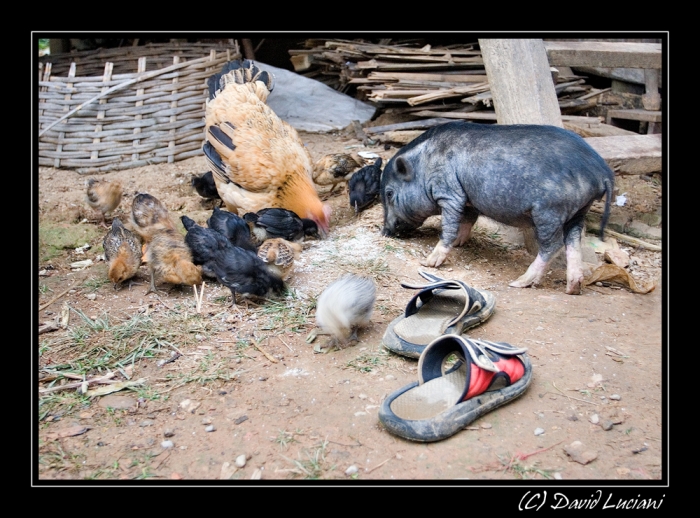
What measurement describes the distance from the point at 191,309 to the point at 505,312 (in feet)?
8.54

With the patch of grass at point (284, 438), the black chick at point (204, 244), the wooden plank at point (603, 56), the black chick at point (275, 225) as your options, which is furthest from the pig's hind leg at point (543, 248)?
the patch of grass at point (284, 438)

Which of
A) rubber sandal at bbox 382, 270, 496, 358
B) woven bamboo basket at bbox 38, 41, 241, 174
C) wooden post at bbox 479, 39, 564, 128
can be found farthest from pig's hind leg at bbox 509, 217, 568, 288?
woven bamboo basket at bbox 38, 41, 241, 174

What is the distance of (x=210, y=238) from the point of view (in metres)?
5.48

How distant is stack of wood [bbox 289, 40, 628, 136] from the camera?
940 cm

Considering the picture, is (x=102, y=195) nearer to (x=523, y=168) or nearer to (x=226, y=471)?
(x=523, y=168)

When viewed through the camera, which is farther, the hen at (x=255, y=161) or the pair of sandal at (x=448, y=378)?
the hen at (x=255, y=161)

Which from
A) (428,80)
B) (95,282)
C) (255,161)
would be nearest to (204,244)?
(95,282)

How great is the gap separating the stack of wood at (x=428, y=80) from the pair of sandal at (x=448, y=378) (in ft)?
17.6

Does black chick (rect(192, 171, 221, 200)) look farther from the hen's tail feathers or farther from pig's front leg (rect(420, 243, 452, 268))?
pig's front leg (rect(420, 243, 452, 268))

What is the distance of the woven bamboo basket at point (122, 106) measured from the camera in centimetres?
868

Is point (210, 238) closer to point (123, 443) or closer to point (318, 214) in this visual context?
point (318, 214)

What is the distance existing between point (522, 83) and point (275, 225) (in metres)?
3.00

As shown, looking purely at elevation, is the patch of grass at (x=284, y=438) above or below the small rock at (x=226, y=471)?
above

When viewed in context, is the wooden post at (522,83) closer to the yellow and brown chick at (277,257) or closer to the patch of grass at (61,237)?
the yellow and brown chick at (277,257)
